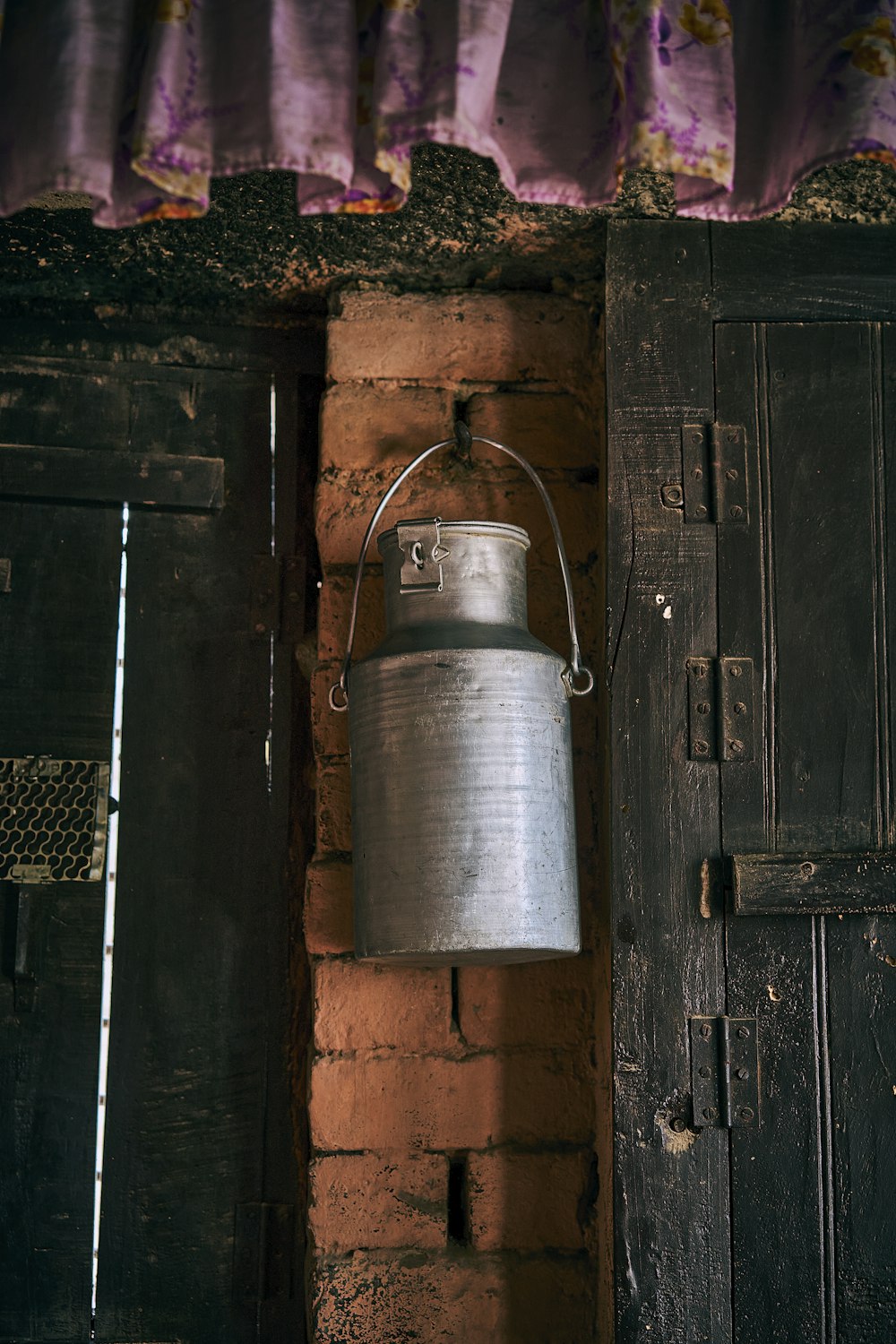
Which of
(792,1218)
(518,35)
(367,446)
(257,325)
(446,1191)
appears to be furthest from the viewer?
(257,325)

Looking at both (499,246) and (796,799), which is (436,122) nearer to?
(499,246)

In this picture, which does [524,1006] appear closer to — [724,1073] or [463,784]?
[724,1073]

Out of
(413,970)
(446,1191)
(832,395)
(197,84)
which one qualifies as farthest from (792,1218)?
(197,84)

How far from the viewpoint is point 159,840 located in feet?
7.41

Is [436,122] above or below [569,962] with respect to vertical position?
above

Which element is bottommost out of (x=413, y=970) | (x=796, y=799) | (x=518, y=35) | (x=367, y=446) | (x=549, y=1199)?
(x=549, y=1199)

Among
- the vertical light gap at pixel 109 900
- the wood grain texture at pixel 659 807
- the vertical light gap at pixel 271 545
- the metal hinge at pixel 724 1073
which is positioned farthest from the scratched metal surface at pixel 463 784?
the vertical light gap at pixel 109 900

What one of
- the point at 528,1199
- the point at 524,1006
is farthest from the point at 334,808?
the point at 528,1199

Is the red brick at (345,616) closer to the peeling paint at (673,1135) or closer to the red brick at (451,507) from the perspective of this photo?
the red brick at (451,507)

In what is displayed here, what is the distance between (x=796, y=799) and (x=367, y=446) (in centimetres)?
92

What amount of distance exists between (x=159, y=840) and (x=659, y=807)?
852 mm

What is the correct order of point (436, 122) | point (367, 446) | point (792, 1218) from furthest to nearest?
point (367, 446), point (792, 1218), point (436, 122)

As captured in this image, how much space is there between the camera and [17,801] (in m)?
2.21

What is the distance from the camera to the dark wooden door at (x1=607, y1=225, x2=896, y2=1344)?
193 cm
